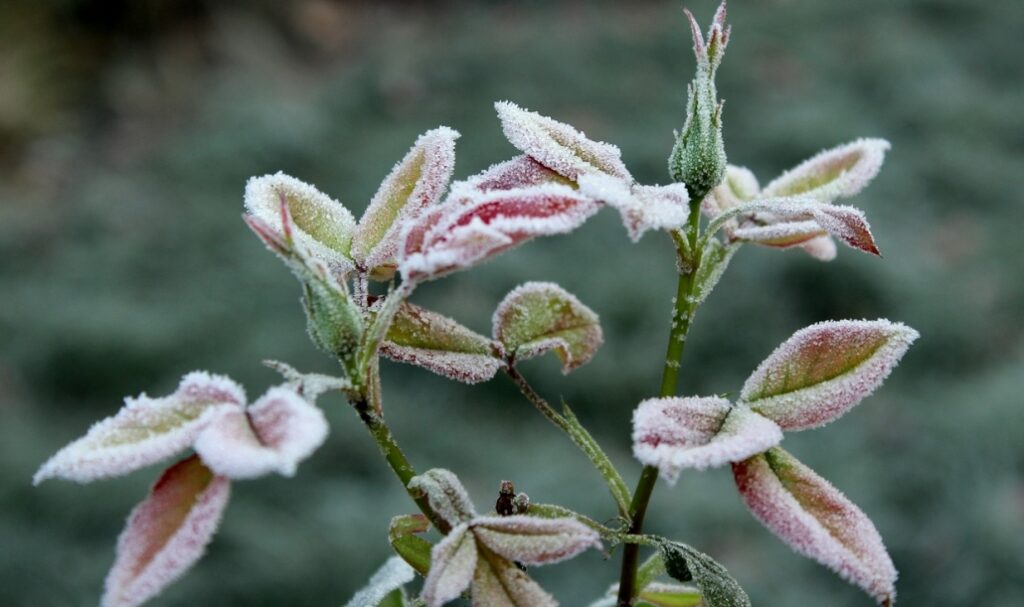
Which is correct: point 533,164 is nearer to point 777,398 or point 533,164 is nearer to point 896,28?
point 777,398

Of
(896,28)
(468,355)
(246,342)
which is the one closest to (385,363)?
(246,342)

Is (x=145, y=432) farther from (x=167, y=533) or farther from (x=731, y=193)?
(x=731, y=193)

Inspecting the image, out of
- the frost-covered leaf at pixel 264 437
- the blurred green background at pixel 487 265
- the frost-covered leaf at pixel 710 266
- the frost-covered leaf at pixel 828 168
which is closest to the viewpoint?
the frost-covered leaf at pixel 264 437

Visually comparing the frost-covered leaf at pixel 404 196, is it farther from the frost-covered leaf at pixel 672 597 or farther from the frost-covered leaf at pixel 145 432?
the frost-covered leaf at pixel 672 597

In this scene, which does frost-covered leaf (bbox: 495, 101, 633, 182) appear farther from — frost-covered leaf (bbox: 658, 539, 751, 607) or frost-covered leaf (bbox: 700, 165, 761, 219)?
frost-covered leaf (bbox: 658, 539, 751, 607)

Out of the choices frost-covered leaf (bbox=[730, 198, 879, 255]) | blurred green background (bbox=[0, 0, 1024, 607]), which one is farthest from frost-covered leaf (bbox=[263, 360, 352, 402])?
blurred green background (bbox=[0, 0, 1024, 607])

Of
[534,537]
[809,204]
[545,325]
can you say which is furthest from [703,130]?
[534,537]

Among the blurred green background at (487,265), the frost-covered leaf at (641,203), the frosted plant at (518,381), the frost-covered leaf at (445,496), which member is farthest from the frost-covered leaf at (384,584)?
the blurred green background at (487,265)
